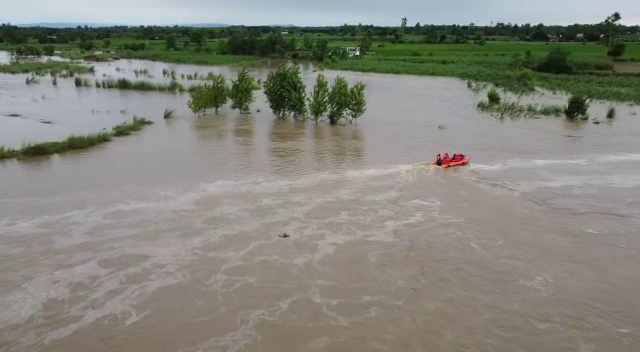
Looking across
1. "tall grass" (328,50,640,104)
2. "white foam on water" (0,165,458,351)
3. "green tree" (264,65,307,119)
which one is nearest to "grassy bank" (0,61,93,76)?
"tall grass" (328,50,640,104)

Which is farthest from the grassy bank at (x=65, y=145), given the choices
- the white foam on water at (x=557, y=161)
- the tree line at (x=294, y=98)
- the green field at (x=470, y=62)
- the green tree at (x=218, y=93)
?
the green field at (x=470, y=62)

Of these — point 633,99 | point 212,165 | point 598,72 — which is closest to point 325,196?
point 212,165

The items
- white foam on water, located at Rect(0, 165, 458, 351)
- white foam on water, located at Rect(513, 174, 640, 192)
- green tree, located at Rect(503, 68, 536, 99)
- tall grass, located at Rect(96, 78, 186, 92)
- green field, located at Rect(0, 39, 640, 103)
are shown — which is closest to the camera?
white foam on water, located at Rect(0, 165, 458, 351)

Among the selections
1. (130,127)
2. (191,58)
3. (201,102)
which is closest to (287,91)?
(201,102)

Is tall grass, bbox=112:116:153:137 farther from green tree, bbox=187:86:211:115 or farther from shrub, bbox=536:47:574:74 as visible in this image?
shrub, bbox=536:47:574:74

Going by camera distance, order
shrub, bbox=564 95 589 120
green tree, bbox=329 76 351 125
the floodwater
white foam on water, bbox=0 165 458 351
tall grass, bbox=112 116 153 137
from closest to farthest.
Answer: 1. the floodwater
2. white foam on water, bbox=0 165 458 351
3. tall grass, bbox=112 116 153 137
4. green tree, bbox=329 76 351 125
5. shrub, bbox=564 95 589 120

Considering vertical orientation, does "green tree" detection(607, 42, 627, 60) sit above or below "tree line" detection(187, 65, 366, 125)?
above

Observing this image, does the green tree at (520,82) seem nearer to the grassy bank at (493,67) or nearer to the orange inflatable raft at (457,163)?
the grassy bank at (493,67)

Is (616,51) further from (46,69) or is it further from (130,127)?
(46,69)
